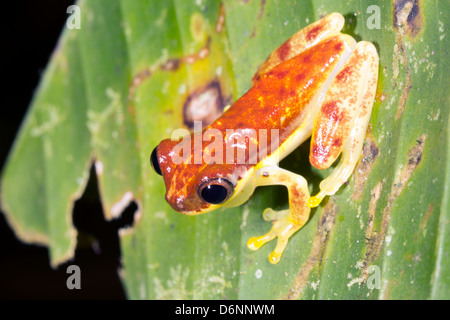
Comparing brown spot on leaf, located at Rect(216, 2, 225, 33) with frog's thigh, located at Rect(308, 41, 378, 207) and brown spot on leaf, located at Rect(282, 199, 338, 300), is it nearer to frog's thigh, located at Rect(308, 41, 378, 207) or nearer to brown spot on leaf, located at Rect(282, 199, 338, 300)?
frog's thigh, located at Rect(308, 41, 378, 207)

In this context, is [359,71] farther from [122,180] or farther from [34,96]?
[34,96]

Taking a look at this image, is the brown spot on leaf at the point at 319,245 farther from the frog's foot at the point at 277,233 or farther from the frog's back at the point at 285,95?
the frog's back at the point at 285,95

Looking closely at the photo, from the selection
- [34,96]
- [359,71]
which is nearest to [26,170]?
[34,96]

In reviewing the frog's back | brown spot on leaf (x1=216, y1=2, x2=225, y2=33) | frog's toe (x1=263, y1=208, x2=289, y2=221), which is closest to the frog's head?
the frog's back

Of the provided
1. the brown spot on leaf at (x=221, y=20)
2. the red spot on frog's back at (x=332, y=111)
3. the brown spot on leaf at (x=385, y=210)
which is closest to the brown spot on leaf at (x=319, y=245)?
the brown spot on leaf at (x=385, y=210)

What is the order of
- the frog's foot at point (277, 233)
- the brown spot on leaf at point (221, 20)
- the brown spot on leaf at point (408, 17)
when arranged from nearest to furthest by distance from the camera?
the brown spot on leaf at point (408, 17), the frog's foot at point (277, 233), the brown spot on leaf at point (221, 20)

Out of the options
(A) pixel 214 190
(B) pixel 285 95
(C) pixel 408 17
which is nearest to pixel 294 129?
(B) pixel 285 95
